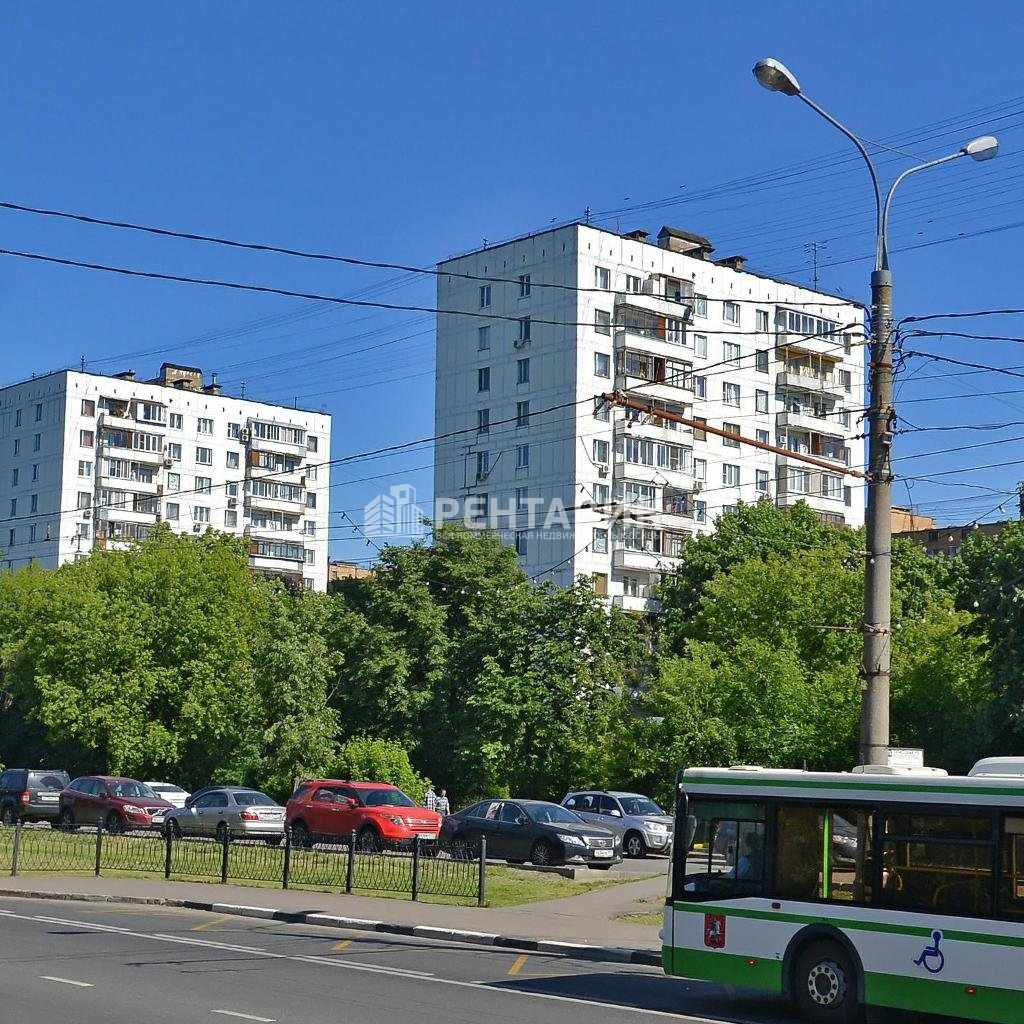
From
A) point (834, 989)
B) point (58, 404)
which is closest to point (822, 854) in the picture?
point (834, 989)

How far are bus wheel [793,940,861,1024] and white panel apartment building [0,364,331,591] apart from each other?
79.4 metres

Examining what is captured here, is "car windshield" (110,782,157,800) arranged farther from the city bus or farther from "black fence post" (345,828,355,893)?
the city bus

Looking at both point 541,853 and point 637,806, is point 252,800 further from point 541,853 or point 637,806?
point 541,853

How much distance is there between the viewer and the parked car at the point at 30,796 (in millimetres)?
44594

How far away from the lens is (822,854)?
13828 millimetres

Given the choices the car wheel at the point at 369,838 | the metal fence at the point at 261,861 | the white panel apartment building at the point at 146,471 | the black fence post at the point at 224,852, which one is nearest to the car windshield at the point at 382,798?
the car wheel at the point at 369,838

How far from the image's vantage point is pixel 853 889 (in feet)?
44.2

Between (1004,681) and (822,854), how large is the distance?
2220cm

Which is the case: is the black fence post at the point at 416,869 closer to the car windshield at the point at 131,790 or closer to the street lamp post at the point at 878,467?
the street lamp post at the point at 878,467

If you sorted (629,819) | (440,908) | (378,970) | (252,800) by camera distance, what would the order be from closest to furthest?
(378,970), (440,908), (629,819), (252,800)

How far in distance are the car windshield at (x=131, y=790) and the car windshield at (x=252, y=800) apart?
427 cm

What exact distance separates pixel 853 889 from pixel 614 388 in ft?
183

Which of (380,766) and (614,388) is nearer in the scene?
(380,766)

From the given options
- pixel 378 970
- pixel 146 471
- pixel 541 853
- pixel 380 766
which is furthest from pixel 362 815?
pixel 146 471
